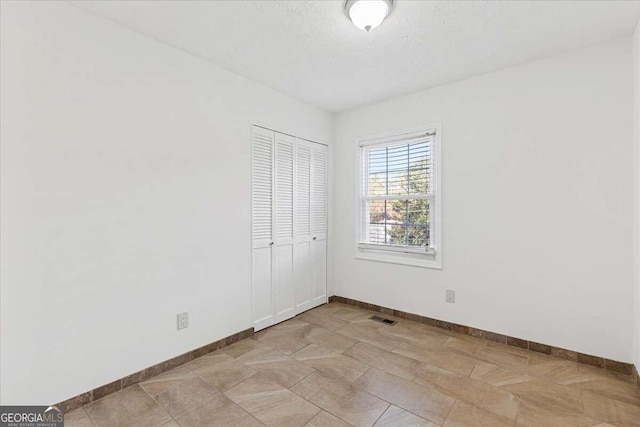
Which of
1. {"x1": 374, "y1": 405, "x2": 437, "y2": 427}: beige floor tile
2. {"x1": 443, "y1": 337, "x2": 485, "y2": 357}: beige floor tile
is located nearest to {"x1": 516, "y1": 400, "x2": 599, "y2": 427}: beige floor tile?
{"x1": 374, "y1": 405, "x2": 437, "y2": 427}: beige floor tile

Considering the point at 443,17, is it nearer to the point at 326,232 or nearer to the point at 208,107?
the point at 208,107

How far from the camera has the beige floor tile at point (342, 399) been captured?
70.9 inches

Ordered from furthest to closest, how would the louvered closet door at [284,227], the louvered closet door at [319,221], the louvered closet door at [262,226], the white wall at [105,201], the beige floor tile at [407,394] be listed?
the louvered closet door at [319,221]
the louvered closet door at [284,227]
the louvered closet door at [262,226]
the beige floor tile at [407,394]
the white wall at [105,201]

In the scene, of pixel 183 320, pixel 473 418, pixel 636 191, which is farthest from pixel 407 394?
pixel 636 191

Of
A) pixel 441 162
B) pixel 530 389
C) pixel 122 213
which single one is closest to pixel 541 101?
pixel 441 162

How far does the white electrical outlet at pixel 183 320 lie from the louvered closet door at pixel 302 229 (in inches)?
51.5

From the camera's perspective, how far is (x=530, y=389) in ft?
6.77

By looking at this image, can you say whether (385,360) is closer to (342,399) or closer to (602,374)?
(342,399)

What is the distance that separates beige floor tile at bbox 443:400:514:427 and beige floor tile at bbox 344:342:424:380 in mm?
426

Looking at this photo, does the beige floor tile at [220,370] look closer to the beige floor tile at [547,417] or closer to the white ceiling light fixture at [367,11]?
the beige floor tile at [547,417]

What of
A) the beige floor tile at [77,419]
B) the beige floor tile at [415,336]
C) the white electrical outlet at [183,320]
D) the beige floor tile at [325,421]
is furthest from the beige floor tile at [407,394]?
the beige floor tile at [77,419]

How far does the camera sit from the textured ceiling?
1.94 m

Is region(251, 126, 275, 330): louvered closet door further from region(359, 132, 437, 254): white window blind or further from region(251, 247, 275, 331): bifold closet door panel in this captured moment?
region(359, 132, 437, 254): white window blind

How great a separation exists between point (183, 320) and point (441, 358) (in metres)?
2.17
